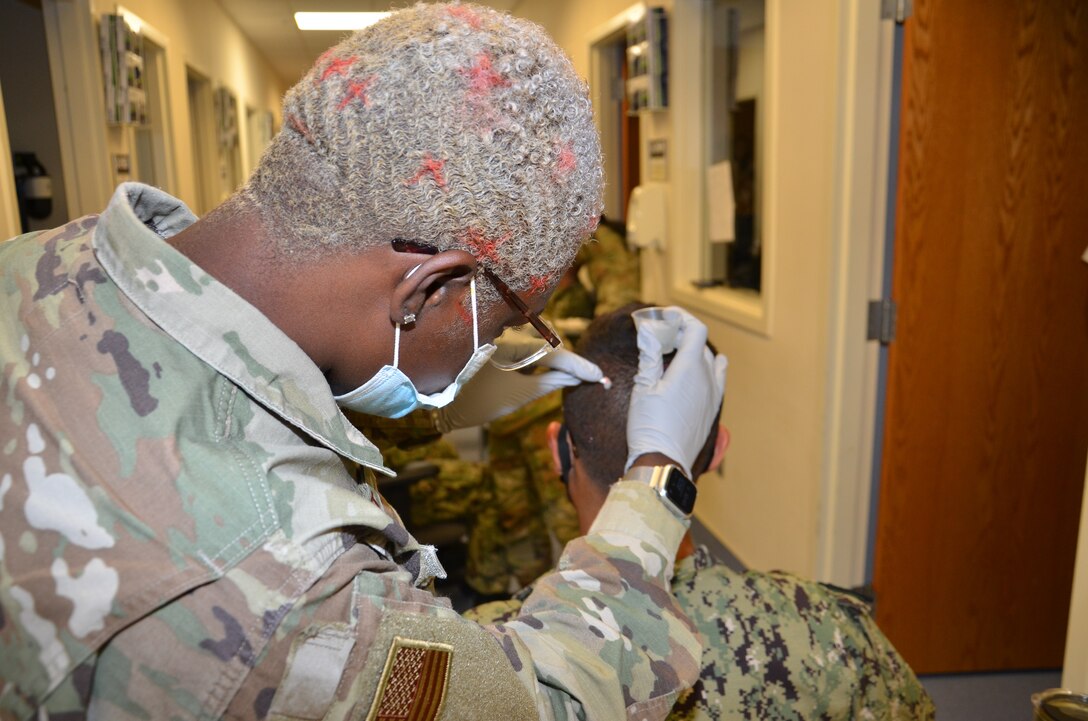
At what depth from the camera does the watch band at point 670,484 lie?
984 millimetres

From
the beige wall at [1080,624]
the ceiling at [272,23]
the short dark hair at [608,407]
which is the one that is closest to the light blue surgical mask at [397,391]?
the short dark hair at [608,407]

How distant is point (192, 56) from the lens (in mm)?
3799

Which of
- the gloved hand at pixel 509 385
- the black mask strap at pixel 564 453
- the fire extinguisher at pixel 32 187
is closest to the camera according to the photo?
the gloved hand at pixel 509 385

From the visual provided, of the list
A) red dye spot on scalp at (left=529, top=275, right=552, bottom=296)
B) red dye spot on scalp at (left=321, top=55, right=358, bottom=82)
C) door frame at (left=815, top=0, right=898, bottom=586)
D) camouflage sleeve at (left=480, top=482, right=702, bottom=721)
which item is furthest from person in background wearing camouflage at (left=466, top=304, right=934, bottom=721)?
door frame at (left=815, top=0, right=898, bottom=586)

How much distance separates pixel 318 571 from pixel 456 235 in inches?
11.3

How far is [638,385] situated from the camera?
118 centimetres

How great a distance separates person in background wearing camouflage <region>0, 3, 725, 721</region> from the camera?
542 millimetres

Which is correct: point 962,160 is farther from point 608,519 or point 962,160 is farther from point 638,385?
point 608,519

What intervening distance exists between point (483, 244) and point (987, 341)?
1713mm

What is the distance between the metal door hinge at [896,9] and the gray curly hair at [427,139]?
59.3 inches

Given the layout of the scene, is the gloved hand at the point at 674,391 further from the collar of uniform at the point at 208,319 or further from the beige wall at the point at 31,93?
the beige wall at the point at 31,93

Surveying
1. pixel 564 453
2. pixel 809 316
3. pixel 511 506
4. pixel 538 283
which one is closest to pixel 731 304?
pixel 809 316

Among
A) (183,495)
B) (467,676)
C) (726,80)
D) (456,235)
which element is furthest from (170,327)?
(726,80)

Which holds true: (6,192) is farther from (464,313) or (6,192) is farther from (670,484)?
(670,484)
